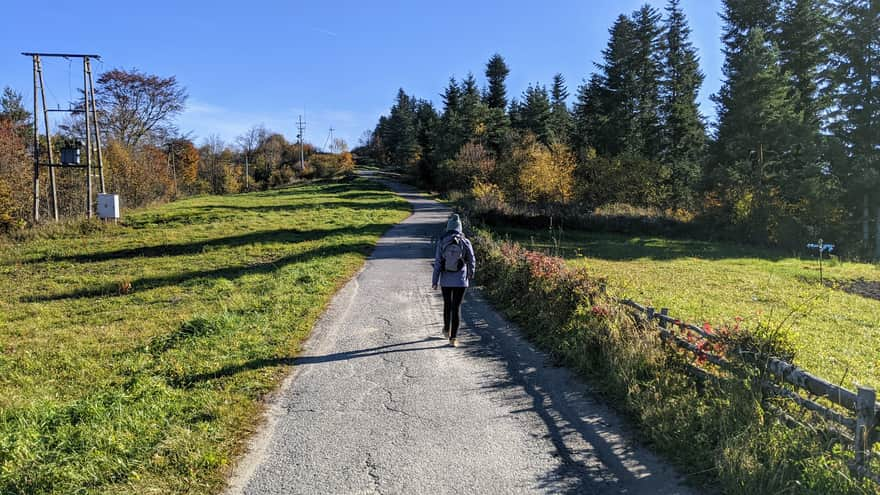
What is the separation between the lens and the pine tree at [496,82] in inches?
2292

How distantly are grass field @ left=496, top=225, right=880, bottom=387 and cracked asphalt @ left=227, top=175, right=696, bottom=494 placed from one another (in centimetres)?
227

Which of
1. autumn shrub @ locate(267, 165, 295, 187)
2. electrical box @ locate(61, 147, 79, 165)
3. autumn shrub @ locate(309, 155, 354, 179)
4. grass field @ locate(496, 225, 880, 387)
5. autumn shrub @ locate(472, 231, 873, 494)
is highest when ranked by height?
autumn shrub @ locate(309, 155, 354, 179)

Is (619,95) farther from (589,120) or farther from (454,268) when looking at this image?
(454,268)

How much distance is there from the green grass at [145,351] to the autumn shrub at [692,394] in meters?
3.97

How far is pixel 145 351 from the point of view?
24.3ft

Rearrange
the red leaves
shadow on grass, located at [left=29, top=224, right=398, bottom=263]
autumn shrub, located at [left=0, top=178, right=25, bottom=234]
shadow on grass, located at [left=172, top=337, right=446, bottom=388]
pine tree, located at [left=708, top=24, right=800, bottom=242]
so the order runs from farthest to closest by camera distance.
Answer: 1. pine tree, located at [left=708, top=24, right=800, bottom=242]
2. autumn shrub, located at [left=0, top=178, right=25, bottom=234]
3. shadow on grass, located at [left=29, top=224, right=398, bottom=263]
4. the red leaves
5. shadow on grass, located at [left=172, top=337, right=446, bottom=388]

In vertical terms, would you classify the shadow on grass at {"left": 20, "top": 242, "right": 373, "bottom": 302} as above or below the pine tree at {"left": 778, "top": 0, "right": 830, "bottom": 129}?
below

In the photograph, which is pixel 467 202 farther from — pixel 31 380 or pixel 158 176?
pixel 158 176

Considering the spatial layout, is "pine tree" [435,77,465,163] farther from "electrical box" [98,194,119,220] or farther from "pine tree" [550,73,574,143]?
"electrical box" [98,194,119,220]

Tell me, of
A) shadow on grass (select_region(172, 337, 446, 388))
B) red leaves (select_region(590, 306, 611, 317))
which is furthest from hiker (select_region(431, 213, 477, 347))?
red leaves (select_region(590, 306, 611, 317))

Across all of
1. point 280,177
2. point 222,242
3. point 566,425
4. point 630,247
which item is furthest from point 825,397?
point 280,177

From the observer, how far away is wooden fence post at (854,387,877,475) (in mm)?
3383

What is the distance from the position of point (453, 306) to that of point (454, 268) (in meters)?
0.62

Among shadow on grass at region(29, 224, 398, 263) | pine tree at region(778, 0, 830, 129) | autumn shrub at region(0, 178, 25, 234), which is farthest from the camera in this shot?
pine tree at region(778, 0, 830, 129)
